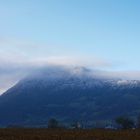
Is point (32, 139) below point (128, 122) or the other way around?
below

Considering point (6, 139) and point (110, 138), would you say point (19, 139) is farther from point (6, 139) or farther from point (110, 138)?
point (110, 138)

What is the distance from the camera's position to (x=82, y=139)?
46250 mm

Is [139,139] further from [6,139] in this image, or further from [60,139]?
[6,139]

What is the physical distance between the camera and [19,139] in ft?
145

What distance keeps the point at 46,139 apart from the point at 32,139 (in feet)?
4.53

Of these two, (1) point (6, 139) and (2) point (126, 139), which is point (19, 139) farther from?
(2) point (126, 139)

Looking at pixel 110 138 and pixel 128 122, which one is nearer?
pixel 110 138

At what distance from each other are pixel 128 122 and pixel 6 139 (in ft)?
326

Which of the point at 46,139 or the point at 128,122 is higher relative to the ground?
the point at 128,122

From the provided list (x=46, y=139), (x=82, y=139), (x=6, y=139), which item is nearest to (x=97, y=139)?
(x=82, y=139)

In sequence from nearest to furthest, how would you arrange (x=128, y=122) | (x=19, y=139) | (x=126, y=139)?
(x=19, y=139) → (x=126, y=139) → (x=128, y=122)

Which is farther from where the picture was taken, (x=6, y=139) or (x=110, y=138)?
(x=110, y=138)

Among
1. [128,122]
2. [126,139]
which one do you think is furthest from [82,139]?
[128,122]

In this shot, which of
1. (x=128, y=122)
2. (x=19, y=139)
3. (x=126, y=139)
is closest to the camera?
(x=19, y=139)
